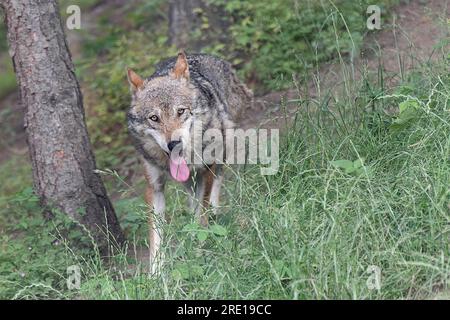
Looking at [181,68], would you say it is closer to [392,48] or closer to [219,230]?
[219,230]

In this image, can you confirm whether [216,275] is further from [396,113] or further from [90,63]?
[90,63]

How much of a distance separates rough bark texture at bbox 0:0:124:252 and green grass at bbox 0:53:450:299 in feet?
1.14

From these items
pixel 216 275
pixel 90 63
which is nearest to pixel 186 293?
pixel 216 275

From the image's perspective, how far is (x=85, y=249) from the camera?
693 centimetres

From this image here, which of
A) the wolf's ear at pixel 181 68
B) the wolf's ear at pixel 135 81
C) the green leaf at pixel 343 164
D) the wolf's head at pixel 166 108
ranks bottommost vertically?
the green leaf at pixel 343 164

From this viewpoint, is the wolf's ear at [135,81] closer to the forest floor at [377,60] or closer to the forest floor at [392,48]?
the forest floor at [377,60]

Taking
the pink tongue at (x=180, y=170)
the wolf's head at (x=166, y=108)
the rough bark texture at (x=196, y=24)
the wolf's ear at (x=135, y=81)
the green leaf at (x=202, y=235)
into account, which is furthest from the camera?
the rough bark texture at (x=196, y=24)

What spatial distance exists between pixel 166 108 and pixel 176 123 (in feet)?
0.53

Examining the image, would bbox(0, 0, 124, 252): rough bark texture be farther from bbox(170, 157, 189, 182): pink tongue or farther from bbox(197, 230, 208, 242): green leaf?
bbox(197, 230, 208, 242): green leaf

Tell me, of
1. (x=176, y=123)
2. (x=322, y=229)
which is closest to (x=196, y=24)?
(x=176, y=123)

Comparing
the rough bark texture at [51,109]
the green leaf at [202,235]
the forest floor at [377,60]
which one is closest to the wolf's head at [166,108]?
the rough bark texture at [51,109]

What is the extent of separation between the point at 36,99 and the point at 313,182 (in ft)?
8.38

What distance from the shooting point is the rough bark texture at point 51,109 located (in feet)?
23.0

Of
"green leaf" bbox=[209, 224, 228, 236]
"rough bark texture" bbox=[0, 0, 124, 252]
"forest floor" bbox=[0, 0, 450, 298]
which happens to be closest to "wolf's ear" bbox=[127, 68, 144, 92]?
"rough bark texture" bbox=[0, 0, 124, 252]
